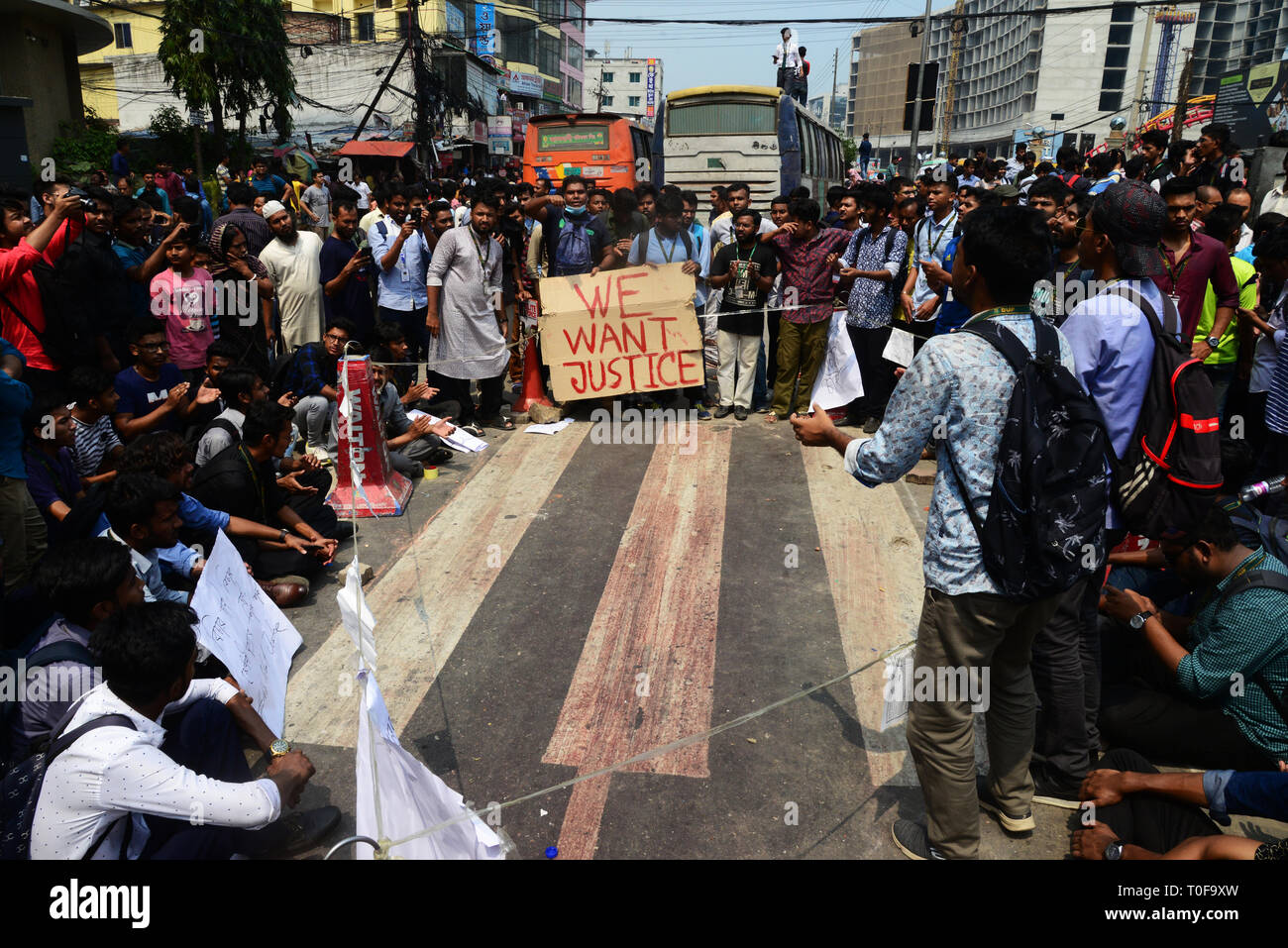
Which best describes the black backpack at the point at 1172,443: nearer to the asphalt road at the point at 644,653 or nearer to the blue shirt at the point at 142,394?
the asphalt road at the point at 644,653

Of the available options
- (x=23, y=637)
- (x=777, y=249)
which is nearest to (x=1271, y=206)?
(x=777, y=249)

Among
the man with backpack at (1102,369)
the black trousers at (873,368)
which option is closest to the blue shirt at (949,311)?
the black trousers at (873,368)

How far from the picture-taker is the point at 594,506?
6.22 m

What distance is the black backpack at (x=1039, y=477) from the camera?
252 centimetres

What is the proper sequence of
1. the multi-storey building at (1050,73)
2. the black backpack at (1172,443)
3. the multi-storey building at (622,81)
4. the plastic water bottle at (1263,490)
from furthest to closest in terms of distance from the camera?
the multi-storey building at (622,81) < the multi-storey building at (1050,73) < the plastic water bottle at (1263,490) < the black backpack at (1172,443)

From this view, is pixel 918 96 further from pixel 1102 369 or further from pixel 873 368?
pixel 1102 369

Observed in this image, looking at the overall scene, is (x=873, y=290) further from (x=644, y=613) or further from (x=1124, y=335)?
(x=1124, y=335)

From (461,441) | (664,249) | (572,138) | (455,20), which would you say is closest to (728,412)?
(664,249)

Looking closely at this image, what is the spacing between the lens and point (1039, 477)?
2.52m

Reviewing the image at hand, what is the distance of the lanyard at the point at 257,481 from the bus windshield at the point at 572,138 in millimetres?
15480

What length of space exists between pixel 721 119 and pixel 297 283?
1143 cm
